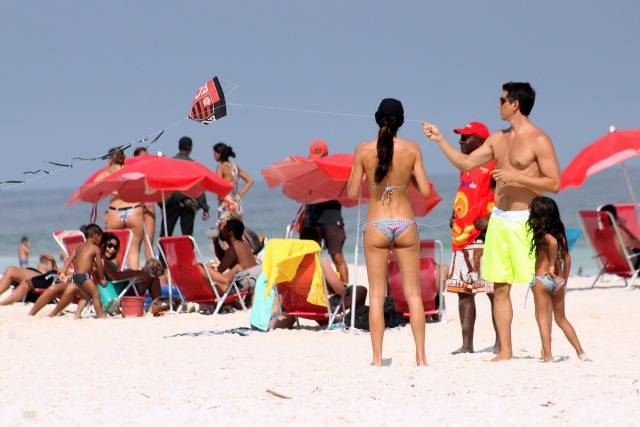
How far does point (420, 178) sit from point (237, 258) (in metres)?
4.28

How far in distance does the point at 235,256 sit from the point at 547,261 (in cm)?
440

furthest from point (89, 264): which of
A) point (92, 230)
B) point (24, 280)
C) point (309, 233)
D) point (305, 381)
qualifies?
point (305, 381)

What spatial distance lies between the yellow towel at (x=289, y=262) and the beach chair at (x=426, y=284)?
2.04ft

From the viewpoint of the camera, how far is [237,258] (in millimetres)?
9984

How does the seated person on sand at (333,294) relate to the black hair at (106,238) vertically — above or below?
below

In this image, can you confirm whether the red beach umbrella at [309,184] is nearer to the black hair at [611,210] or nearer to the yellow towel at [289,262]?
the yellow towel at [289,262]

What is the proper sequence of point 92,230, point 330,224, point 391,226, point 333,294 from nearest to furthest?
point 391,226
point 333,294
point 92,230
point 330,224

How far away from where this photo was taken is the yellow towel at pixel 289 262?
27.7 feet

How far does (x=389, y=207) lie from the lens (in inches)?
234

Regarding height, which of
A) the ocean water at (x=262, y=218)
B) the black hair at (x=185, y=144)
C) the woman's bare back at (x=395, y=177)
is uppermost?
the black hair at (x=185, y=144)

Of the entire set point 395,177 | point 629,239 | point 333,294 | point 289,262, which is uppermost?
point 395,177

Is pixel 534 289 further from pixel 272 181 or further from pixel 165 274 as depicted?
pixel 165 274

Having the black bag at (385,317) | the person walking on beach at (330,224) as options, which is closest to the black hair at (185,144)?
the person walking on beach at (330,224)

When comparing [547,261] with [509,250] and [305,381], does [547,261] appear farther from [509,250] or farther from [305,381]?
[305,381]
